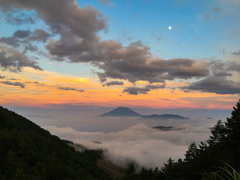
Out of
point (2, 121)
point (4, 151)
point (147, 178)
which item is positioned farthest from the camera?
point (2, 121)

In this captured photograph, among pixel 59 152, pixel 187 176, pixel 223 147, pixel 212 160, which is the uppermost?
pixel 223 147

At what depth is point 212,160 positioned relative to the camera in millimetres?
32906

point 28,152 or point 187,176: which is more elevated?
point 187,176

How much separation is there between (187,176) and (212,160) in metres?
6.92

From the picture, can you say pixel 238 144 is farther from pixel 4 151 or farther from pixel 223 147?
pixel 4 151

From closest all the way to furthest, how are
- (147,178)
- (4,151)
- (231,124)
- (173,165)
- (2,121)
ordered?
(231,124)
(173,165)
(147,178)
(4,151)
(2,121)

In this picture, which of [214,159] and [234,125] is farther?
[214,159]

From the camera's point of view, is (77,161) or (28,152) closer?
(28,152)

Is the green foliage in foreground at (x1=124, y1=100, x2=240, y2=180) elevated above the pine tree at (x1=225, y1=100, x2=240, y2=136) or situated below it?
below

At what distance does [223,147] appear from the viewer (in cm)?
3014

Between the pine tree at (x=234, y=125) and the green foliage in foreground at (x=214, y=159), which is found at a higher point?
the pine tree at (x=234, y=125)

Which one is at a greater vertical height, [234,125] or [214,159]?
[234,125]

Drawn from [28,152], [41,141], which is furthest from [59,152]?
[28,152]

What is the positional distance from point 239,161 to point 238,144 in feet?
10.7
